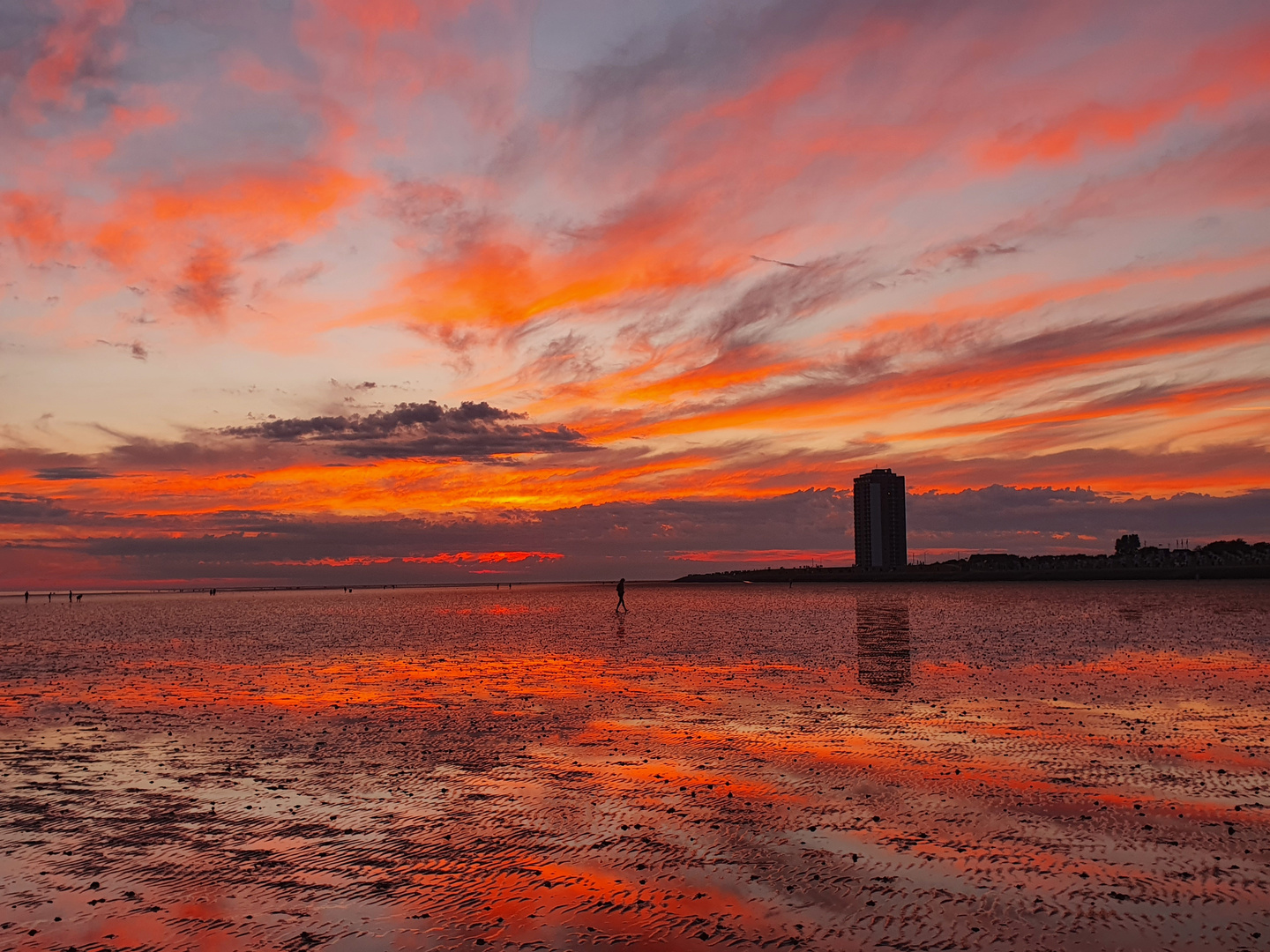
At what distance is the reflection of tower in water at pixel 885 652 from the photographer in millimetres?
26055

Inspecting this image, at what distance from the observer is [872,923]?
27.8 feet

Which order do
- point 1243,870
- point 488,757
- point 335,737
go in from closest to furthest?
point 1243,870 → point 488,757 → point 335,737

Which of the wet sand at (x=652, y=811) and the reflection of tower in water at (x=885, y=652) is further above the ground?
the wet sand at (x=652, y=811)

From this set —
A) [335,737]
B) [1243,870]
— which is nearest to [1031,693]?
[1243,870]

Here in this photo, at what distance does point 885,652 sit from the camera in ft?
114

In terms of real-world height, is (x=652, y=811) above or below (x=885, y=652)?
above

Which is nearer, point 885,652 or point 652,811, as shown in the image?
point 652,811

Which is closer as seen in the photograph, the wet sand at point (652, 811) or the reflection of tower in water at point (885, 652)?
the wet sand at point (652, 811)

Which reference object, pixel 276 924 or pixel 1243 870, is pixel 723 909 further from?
pixel 1243 870

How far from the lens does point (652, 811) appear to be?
1260 centimetres

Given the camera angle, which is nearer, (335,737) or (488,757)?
(488,757)

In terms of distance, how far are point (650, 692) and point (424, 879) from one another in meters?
14.9

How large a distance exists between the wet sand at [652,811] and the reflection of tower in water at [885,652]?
20.9 inches

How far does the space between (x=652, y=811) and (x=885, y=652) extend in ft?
80.6
